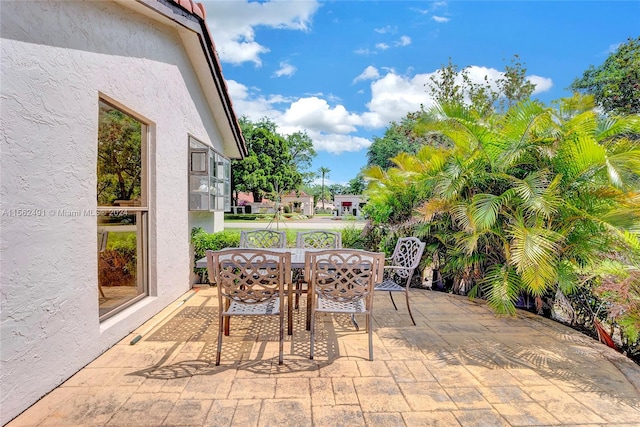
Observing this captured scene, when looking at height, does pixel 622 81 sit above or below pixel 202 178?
above

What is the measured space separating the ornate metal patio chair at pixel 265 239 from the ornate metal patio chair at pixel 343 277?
Result: 6.77ft

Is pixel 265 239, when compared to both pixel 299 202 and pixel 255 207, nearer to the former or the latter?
pixel 255 207

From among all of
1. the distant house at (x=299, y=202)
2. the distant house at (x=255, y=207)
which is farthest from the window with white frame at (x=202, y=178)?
the distant house at (x=299, y=202)

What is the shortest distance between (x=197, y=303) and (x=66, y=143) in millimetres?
3074

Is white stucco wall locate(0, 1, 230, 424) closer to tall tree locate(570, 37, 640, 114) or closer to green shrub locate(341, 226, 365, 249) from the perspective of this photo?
green shrub locate(341, 226, 365, 249)

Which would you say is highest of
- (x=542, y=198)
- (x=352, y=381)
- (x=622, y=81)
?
(x=622, y=81)

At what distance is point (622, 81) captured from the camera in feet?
45.5

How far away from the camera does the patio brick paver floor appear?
7.42ft

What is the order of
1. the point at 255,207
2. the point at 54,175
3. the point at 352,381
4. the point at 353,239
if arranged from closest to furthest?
the point at 54,175, the point at 352,381, the point at 353,239, the point at 255,207

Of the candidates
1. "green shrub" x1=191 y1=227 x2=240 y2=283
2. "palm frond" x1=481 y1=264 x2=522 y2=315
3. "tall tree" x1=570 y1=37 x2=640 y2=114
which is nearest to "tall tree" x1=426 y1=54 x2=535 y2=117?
"tall tree" x1=570 y1=37 x2=640 y2=114

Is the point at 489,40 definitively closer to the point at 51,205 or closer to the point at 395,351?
the point at 395,351

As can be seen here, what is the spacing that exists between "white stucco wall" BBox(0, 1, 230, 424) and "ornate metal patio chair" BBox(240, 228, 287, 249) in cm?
182

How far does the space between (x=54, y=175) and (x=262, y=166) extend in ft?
94.5

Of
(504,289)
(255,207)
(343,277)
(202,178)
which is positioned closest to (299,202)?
(255,207)
